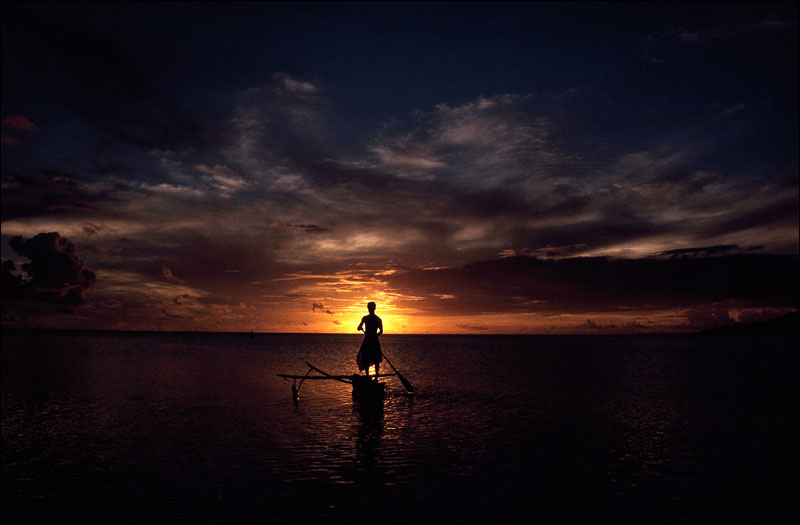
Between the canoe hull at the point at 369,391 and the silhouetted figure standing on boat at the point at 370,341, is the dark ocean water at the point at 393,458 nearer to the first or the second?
the canoe hull at the point at 369,391

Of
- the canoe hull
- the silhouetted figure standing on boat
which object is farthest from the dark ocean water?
the silhouetted figure standing on boat

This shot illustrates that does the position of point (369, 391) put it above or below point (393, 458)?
above

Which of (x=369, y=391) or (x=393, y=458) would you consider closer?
(x=393, y=458)

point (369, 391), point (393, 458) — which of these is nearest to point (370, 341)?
point (369, 391)

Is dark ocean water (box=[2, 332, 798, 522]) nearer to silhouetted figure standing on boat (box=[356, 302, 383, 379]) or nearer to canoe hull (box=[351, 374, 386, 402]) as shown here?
canoe hull (box=[351, 374, 386, 402])

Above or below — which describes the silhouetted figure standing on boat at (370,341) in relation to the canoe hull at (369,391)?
above

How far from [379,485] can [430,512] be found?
7.24 feet

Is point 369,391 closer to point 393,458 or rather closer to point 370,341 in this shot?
point 370,341

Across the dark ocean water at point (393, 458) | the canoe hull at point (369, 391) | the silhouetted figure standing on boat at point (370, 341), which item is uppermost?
the silhouetted figure standing on boat at point (370, 341)

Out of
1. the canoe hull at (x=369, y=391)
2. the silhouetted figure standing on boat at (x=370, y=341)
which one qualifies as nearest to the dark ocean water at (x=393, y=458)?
the canoe hull at (x=369, y=391)

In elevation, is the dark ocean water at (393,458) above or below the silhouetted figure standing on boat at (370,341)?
below

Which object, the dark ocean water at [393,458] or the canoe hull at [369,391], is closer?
the dark ocean water at [393,458]

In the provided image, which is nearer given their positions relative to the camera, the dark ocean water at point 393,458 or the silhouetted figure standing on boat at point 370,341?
the dark ocean water at point 393,458

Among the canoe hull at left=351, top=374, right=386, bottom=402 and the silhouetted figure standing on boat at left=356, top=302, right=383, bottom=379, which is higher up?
the silhouetted figure standing on boat at left=356, top=302, right=383, bottom=379
